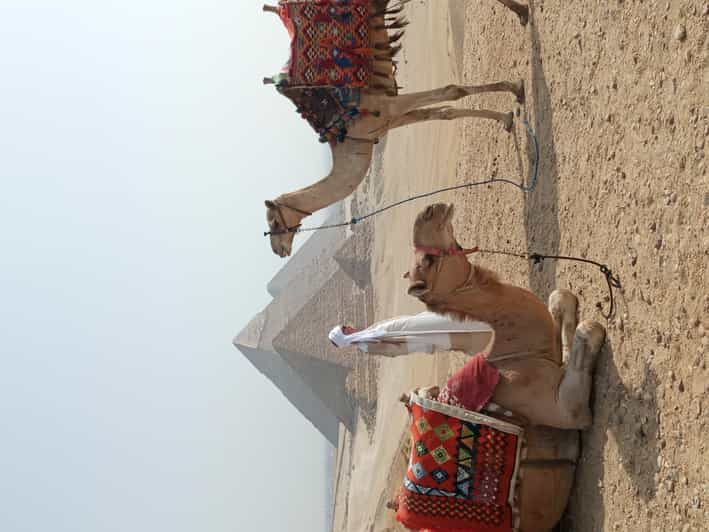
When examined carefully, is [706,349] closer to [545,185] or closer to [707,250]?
[707,250]

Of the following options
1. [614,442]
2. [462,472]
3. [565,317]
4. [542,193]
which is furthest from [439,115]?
[614,442]

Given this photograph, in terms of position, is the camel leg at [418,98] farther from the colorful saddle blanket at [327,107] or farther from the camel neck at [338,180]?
the camel neck at [338,180]

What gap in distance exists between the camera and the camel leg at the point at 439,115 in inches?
212

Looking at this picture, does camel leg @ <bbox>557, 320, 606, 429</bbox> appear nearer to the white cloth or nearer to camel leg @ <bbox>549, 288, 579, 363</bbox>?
camel leg @ <bbox>549, 288, 579, 363</bbox>

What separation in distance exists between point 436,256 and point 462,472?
1.03m

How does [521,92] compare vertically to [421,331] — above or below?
above

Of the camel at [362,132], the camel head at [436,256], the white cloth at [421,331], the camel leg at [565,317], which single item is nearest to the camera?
the camel head at [436,256]

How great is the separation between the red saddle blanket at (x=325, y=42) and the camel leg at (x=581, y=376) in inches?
97.3

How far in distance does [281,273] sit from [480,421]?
21.2 metres

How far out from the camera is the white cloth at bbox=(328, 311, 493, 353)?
15.9 ft

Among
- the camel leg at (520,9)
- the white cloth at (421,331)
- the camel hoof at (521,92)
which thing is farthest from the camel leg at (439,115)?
the white cloth at (421,331)

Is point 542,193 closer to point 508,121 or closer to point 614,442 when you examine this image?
point 508,121

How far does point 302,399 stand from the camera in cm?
1895

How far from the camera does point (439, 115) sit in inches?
219
